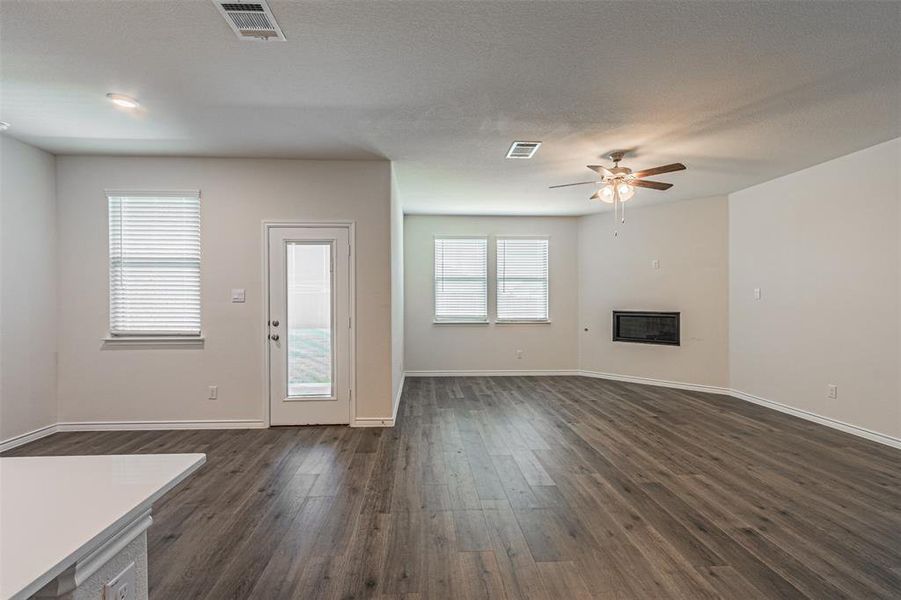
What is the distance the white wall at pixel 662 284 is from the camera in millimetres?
5824

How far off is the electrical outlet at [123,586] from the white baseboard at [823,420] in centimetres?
551

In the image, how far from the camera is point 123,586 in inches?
34.1

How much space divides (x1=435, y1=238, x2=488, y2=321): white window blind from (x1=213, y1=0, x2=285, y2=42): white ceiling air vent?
4.90 meters

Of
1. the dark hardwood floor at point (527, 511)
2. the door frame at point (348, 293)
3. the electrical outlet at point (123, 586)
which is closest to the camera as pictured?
the electrical outlet at point (123, 586)

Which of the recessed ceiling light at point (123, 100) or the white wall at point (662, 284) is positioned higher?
the recessed ceiling light at point (123, 100)

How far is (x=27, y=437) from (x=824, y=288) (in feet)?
26.7

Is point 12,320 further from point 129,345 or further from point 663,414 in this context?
point 663,414

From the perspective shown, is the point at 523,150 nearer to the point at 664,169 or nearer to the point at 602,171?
the point at 602,171

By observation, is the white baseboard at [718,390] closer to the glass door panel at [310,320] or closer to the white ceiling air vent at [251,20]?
the glass door panel at [310,320]

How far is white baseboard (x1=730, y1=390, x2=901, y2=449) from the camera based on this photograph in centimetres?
379

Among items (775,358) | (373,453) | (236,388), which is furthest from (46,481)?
(775,358)

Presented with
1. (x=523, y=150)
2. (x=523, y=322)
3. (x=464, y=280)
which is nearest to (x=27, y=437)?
(x=523, y=150)

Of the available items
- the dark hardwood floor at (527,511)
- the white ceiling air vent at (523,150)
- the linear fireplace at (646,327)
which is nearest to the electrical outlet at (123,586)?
the dark hardwood floor at (527,511)

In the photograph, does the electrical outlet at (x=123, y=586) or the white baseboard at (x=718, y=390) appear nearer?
the electrical outlet at (x=123, y=586)
